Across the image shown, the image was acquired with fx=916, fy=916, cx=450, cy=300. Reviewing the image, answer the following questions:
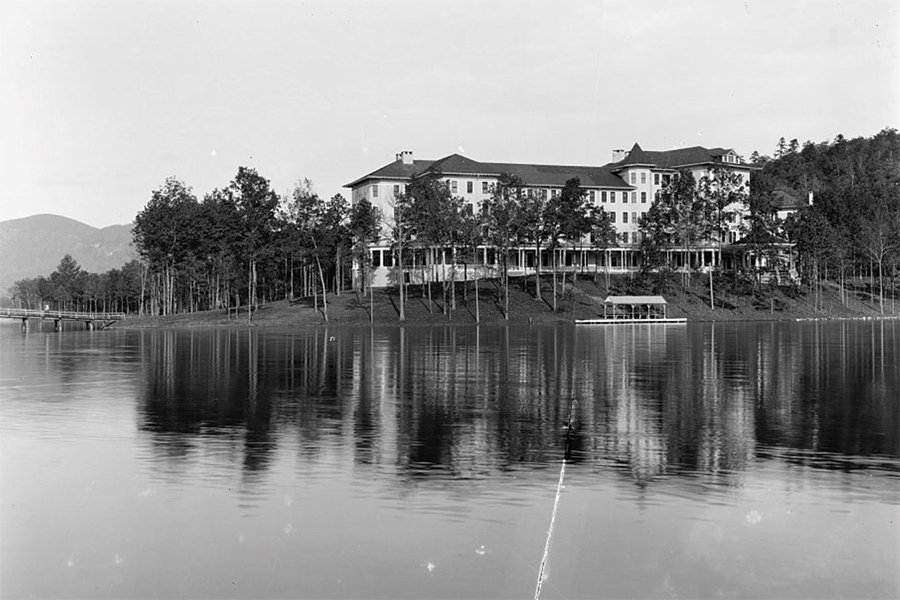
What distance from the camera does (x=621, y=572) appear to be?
11.2m

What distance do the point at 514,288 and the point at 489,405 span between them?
84.5 meters

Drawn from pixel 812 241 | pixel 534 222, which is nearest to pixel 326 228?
pixel 534 222

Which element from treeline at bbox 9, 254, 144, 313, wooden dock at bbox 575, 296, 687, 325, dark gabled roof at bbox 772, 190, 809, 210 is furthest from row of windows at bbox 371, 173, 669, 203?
treeline at bbox 9, 254, 144, 313

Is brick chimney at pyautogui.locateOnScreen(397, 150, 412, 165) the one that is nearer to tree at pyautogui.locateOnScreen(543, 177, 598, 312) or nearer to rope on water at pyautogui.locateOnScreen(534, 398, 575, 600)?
tree at pyautogui.locateOnScreen(543, 177, 598, 312)

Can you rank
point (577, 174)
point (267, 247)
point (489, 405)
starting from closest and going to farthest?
point (489, 405) → point (267, 247) → point (577, 174)

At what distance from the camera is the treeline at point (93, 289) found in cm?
15850

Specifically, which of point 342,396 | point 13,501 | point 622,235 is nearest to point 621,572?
point 13,501

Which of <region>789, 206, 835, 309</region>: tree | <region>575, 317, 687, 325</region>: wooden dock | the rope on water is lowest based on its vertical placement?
the rope on water

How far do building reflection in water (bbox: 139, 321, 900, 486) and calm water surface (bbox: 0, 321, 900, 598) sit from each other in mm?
125

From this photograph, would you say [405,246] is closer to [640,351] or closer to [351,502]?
[640,351]

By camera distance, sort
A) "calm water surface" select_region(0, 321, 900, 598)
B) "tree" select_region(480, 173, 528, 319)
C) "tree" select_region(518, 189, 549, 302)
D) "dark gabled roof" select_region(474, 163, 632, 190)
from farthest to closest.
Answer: "dark gabled roof" select_region(474, 163, 632, 190), "tree" select_region(518, 189, 549, 302), "tree" select_region(480, 173, 528, 319), "calm water surface" select_region(0, 321, 900, 598)

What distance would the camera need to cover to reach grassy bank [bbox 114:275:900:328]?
316 ft

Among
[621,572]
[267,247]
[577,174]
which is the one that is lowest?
[621,572]

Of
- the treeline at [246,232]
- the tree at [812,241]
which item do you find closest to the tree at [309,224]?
the treeline at [246,232]
